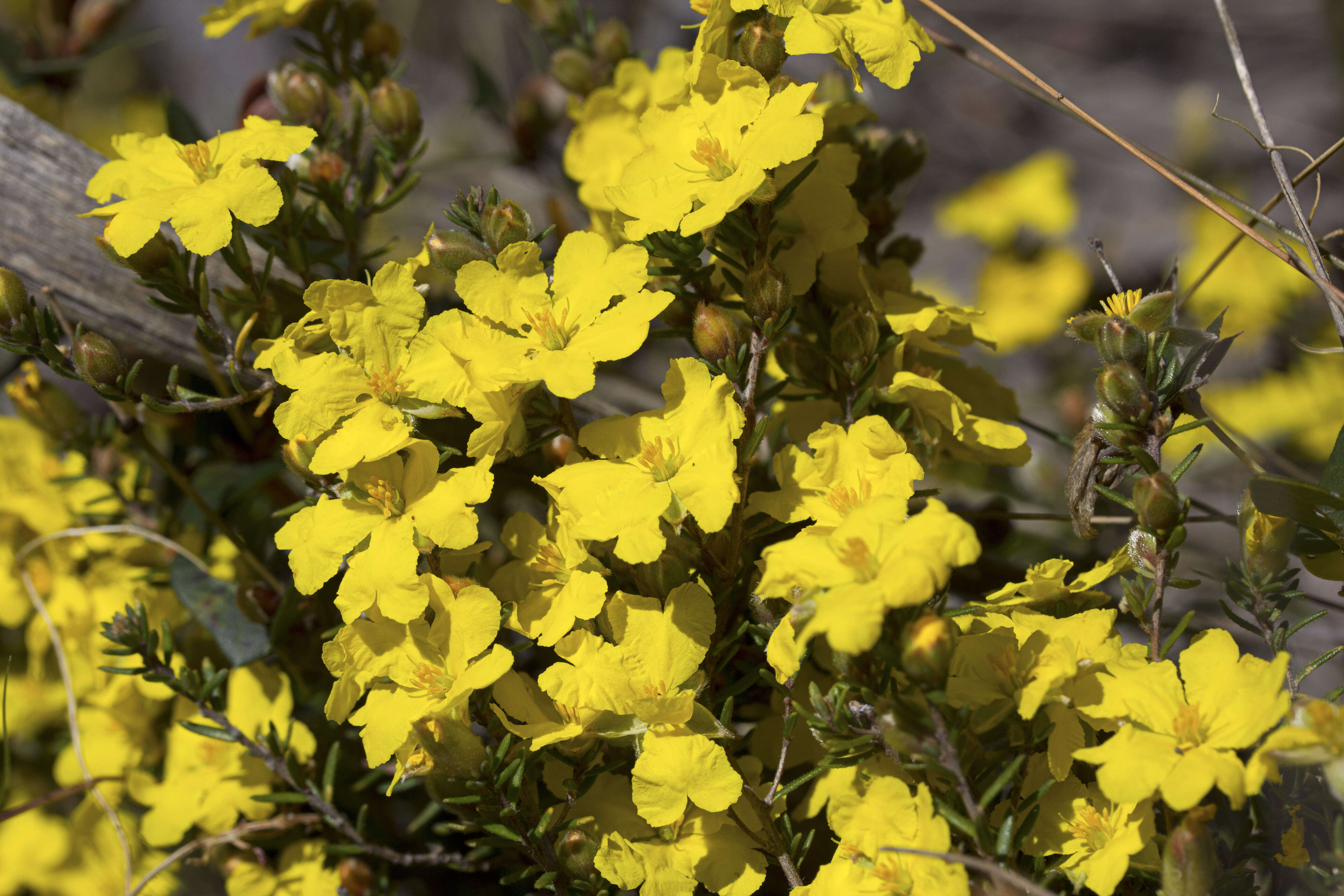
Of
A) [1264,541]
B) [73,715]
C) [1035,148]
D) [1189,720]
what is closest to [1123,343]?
[1264,541]

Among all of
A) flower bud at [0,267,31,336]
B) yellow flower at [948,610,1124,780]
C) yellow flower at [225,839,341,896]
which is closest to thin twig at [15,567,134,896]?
yellow flower at [225,839,341,896]

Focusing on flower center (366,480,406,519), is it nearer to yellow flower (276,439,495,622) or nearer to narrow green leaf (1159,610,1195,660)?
yellow flower (276,439,495,622)

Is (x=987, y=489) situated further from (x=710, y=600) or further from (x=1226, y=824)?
(x=710, y=600)

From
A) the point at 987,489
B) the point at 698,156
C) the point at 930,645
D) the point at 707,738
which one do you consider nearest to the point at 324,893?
the point at 707,738

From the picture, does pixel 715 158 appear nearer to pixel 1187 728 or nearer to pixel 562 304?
pixel 562 304

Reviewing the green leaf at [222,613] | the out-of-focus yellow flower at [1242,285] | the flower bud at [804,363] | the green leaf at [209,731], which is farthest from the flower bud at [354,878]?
the out-of-focus yellow flower at [1242,285]

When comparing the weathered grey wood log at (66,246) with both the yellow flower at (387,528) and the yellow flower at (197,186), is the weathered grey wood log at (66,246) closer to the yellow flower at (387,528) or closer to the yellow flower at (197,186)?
the yellow flower at (197,186)
